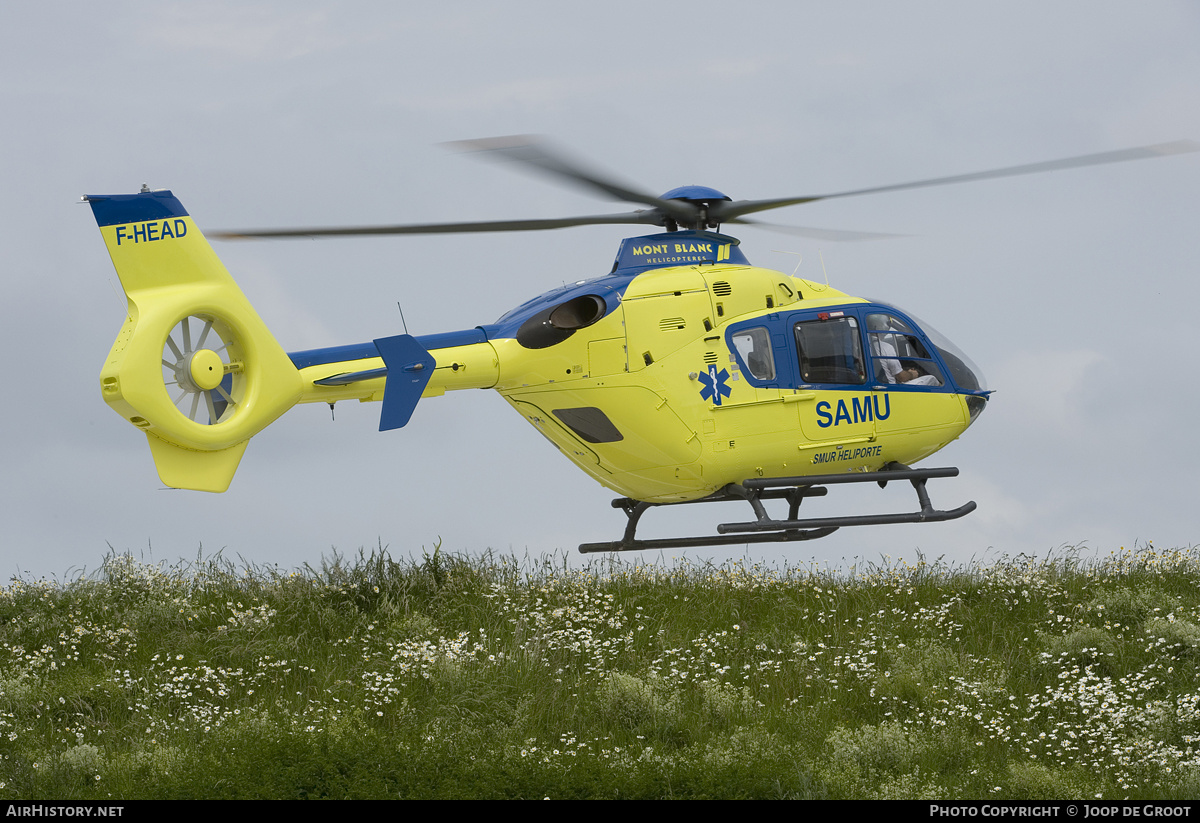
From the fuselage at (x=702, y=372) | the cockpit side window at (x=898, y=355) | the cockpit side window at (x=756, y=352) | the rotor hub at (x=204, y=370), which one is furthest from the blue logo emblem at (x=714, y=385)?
the rotor hub at (x=204, y=370)

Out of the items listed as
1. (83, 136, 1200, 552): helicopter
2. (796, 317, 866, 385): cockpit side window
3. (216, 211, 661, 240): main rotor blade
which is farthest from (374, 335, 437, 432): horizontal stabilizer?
(796, 317, 866, 385): cockpit side window

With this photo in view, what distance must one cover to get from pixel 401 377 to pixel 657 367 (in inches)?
125

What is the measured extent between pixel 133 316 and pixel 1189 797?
11.5m

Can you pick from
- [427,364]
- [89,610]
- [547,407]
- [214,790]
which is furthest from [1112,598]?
[89,610]

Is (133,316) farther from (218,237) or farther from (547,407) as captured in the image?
(547,407)

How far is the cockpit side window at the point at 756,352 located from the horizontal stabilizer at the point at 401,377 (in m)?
3.98

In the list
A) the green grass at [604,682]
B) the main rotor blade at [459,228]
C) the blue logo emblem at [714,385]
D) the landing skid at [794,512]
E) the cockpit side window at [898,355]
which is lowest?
the green grass at [604,682]

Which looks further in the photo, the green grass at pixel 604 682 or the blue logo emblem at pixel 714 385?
the blue logo emblem at pixel 714 385

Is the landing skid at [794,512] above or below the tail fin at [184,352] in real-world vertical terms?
below

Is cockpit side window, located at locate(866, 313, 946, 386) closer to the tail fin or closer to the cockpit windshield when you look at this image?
the cockpit windshield

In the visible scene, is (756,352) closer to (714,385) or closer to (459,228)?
(714,385)

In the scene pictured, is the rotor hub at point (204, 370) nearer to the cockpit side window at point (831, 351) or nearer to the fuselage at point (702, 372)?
the fuselage at point (702, 372)

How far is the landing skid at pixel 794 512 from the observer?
15.1 m

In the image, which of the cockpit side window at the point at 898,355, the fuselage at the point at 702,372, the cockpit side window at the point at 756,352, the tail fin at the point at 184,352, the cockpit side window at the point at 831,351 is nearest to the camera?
the tail fin at the point at 184,352
